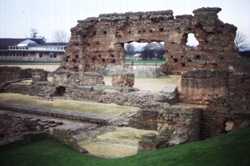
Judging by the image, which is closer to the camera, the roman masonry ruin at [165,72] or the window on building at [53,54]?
the roman masonry ruin at [165,72]

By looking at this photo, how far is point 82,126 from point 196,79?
6.95m

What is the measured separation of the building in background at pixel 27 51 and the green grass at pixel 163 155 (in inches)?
1915

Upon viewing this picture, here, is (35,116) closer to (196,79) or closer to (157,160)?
(196,79)

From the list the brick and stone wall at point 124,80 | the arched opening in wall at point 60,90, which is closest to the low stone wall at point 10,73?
the arched opening in wall at point 60,90

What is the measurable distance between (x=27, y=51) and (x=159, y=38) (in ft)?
124

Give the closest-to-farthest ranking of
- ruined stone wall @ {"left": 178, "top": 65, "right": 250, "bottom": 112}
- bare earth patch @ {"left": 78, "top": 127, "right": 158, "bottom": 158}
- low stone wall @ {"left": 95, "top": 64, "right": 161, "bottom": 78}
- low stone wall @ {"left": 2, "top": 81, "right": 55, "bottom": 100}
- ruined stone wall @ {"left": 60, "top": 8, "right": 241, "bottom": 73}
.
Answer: bare earth patch @ {"left": 78, "top": 127, "right": 158, "bottom": 158}
ruined stone wall @ {"left": 178, "top": 65, "right": 250, "bottom": 112}
low stone wall @ {"left": 2, "top": 81, "right": 55, "bottom": 100}
ruined stone wall @ {"left": 60, "top": 8, "right": 241, "bottom": 73}
low stone wall @ {"left": 95, "top": 64, "right": 161, "bottom": 78}

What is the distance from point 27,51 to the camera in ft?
184

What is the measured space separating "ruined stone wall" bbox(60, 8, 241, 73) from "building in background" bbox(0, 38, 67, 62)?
27.5 m

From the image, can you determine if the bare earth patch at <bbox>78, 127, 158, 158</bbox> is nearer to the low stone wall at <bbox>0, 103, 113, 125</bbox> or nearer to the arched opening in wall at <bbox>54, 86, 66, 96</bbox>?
the low stone wall at <bbox>0, 103, 113, 125</bbox>

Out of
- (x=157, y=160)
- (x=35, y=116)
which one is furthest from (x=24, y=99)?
(x=157, y=160)

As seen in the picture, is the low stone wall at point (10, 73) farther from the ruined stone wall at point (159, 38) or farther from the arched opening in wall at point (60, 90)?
the arched opening in wall at point (60, 90)

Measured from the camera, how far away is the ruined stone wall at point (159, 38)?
75.4 feet

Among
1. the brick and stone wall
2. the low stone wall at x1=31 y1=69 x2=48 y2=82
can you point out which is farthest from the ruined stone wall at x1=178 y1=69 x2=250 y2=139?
the low stone wall at x1=31 y1=69 x2=48 y2=82

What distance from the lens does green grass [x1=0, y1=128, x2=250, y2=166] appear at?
460cm
